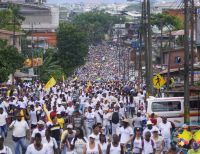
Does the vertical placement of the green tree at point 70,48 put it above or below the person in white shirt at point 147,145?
below

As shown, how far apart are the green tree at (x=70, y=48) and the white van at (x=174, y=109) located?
260ft

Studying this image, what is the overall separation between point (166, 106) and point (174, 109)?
1.08ft

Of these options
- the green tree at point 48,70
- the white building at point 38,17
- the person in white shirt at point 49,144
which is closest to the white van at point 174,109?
the person in white shirt at point 49,144

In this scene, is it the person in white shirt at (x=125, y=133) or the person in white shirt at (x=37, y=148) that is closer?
the person in white shirt at (x=37, y=148)

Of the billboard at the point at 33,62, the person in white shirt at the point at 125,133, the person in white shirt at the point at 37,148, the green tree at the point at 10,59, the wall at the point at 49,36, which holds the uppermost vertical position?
the person in white shirt at the point at 37,148

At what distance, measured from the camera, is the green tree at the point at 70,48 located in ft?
378

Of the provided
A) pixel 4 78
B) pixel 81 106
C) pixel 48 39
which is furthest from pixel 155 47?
pixel 81 106

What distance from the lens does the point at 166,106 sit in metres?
34.0

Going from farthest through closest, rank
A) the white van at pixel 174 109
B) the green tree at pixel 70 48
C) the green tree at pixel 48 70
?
the green tree at pixel 70 48
the green tree at pixel 48 70
the white van at pixel 174 109

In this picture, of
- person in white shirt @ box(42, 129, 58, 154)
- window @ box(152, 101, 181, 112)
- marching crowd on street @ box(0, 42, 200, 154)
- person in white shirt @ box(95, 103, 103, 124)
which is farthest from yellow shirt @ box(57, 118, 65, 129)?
Result: window @ box(152, 101, 181, 112)

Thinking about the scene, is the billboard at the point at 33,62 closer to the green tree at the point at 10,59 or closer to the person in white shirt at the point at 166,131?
the green tree at the point at 10,59

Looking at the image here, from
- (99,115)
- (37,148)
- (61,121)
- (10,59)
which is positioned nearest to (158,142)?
(37,148)

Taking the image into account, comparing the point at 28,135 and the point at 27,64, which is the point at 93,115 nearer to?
the point at 28,135

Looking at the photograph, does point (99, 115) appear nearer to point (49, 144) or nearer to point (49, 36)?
point (49, 144)
